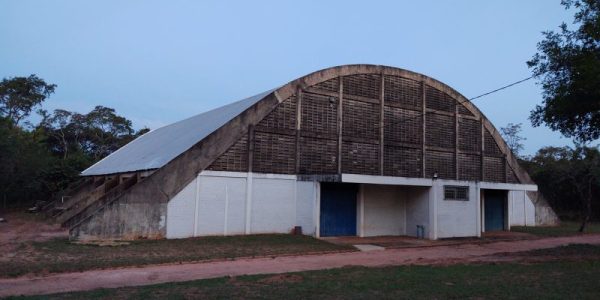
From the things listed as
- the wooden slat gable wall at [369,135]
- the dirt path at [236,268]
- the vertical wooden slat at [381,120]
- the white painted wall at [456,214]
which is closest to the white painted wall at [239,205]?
the wooden slat gable wall at [369,135]

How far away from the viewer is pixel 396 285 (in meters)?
10.7

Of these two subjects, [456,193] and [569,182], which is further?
[569,182]

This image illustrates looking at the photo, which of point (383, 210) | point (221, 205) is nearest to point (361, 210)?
point (383, 210)

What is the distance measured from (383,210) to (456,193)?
360 centimetres

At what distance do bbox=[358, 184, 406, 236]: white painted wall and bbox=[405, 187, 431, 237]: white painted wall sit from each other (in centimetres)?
32

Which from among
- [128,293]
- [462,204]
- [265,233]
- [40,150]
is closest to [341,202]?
[265,233]

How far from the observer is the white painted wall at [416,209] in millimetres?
24438

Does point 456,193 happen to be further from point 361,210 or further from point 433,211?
point 361,210

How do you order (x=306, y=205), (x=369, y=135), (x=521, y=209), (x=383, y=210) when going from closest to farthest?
(x=306, y=205) → (x=369, y=135) → (x=383, y=210) → (x=521, y=209)

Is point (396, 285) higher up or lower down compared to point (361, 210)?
lower down

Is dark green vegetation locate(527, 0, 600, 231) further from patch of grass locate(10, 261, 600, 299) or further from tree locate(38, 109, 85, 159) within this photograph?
tree locate(38, 109, 85, 159)

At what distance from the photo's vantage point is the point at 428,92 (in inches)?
1085

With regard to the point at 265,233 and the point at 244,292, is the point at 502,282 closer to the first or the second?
the point at 244,292

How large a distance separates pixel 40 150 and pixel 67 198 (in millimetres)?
9327
